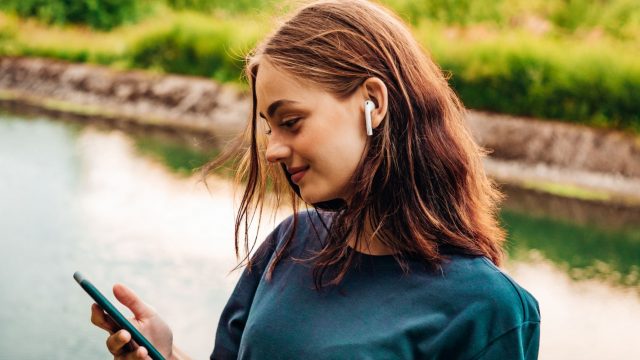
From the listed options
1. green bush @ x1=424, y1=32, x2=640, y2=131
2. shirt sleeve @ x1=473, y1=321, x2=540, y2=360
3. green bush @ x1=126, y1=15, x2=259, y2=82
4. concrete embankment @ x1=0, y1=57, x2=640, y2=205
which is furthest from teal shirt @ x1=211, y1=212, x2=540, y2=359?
green bush @ x1=126, y1=15, x2=259, y2=82

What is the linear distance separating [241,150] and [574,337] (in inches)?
142

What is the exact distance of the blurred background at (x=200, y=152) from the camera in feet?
15.3

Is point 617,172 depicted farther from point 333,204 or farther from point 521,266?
point 333,204

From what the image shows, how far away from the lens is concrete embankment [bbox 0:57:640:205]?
8.63m

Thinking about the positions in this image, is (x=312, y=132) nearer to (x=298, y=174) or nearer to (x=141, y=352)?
(x=298, y=174)

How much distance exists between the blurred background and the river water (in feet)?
0.06

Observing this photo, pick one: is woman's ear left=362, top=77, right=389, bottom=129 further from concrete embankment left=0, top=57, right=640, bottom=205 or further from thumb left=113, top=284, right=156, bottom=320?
concrete embankment left=0, top=57, right=640, bottom=205

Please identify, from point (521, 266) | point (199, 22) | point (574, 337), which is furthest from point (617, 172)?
point (199, 22)

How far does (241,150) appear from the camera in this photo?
1.40m

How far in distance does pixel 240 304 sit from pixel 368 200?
22 cm

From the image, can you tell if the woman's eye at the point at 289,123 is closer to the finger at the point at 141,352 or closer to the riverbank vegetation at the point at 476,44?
the finger at the point at 141,352

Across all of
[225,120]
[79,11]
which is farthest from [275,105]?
[79,11]

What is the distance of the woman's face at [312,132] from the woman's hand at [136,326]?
0.24m

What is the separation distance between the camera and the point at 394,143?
1.02 meters
